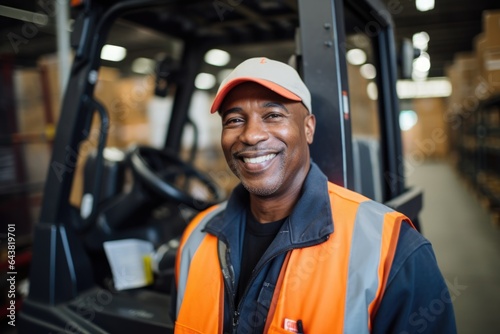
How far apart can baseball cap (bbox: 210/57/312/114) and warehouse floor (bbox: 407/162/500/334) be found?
2.58 metres

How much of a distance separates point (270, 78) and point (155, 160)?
5.73 ft

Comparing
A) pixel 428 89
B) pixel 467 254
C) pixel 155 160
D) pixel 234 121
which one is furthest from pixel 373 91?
pixel 428 89

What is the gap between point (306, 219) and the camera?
140 centimetres

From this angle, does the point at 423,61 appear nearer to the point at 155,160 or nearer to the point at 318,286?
the point at 155,160

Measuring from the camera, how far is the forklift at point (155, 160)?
1.66 m

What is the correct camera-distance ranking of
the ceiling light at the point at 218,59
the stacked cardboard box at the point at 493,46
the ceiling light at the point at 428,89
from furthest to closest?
the ceiling light at the point at 428,89 < the ceiling light at the point at 218,59 < the stacked cardboard box at the point at 493,46

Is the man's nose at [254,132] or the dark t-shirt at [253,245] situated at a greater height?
the man's nose at [254,132]

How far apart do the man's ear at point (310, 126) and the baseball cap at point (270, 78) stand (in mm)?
68

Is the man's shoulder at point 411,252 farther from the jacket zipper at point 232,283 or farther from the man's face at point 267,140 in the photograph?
the man's face at point 267,140

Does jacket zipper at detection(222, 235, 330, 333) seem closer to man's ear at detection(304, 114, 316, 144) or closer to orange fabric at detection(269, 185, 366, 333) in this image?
orange fabric at detection(269, 185, 366, 333)

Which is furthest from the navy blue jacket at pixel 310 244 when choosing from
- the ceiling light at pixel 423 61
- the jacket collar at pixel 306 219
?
the ceiling light at pixel 423 61

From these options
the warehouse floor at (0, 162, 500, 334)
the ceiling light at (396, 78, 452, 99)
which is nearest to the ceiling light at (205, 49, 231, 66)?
the warehouse floor at (0, 162, 500, 334)

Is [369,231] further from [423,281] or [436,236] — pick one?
A: [436,236]

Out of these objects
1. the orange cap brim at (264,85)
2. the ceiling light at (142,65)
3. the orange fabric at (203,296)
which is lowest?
Answer: the orange fabric at (203,296)
